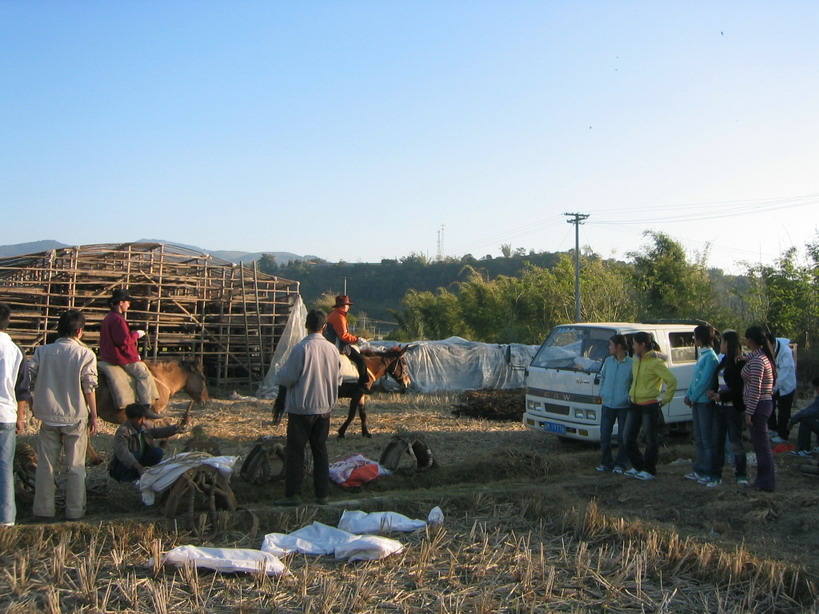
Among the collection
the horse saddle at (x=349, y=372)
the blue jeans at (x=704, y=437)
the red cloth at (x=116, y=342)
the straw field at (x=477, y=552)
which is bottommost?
the straw field at (x=477, y=552)

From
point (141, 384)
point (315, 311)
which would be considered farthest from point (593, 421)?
point (141, 384)

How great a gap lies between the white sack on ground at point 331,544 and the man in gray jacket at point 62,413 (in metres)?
1.96

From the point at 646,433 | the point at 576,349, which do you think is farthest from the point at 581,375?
the point at 646,433

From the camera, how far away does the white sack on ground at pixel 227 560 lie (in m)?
5.38

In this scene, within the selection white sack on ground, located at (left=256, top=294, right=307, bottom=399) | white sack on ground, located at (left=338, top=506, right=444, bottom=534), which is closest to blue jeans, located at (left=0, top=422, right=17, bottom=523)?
white sack on ground, located at (left=338, top=506, right=444, bottom=534)

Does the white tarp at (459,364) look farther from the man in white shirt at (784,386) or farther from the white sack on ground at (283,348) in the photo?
the man in white shirt at (784,386)

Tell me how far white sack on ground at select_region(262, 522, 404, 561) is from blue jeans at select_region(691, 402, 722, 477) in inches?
176

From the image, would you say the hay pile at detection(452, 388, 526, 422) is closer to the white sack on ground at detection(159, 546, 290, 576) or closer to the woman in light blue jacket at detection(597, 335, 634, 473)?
the woman in light blue jacket at detection(597, 335, 634, 473)

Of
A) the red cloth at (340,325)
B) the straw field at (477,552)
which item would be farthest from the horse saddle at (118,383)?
the red cloth at (340,325)

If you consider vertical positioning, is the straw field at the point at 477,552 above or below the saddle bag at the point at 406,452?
below

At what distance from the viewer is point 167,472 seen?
272 inches

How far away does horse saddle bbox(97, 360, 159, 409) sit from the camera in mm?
9750

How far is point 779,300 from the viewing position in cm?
2722

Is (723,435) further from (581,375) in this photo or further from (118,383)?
(118,383)
